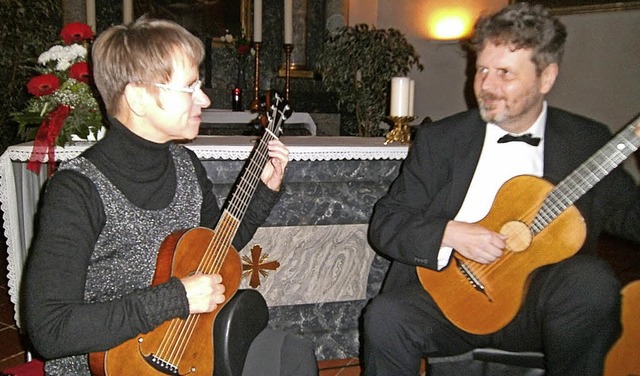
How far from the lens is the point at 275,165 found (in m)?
1.87

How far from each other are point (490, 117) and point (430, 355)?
85 centimetres

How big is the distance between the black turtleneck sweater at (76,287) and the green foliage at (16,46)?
4.24 m

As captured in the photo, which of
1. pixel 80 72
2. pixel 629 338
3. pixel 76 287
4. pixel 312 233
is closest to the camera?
pixel 76 287

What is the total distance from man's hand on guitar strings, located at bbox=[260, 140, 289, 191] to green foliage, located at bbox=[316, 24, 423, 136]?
201cm

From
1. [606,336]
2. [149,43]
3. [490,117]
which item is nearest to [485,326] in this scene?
[606,336]

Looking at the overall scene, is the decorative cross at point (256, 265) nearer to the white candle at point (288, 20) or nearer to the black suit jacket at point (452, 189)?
the black suit jacket at point (452, 189)

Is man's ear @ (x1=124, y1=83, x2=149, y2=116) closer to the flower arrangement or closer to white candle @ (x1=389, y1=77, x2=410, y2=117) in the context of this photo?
the flower arrangement

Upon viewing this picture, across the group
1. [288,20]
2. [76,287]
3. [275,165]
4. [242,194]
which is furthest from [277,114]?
[288,20]

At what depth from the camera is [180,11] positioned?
21.1 ft

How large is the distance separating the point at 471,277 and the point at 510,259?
0.14 m

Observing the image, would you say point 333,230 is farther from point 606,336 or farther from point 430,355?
point 606,336

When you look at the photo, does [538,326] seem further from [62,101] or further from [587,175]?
[62,101]

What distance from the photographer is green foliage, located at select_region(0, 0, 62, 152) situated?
5.16m

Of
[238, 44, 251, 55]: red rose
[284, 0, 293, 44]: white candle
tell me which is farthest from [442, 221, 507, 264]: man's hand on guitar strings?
[238, 44, 251, 55]: red rose
